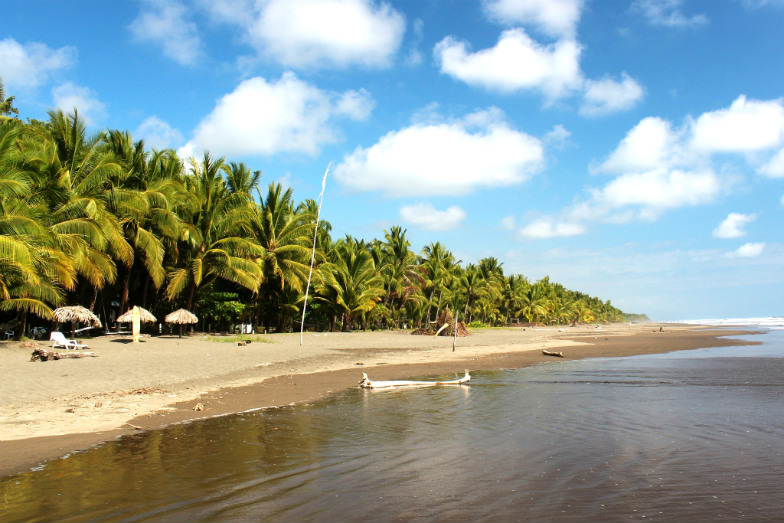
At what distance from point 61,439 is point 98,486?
242 centimetres

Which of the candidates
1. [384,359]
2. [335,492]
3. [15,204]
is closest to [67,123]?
[15,204]

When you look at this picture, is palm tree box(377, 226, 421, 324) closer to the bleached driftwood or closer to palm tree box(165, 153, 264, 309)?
palm tree box(165, 153, 264, 309)

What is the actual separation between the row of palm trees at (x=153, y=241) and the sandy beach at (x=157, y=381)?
11.7 ft

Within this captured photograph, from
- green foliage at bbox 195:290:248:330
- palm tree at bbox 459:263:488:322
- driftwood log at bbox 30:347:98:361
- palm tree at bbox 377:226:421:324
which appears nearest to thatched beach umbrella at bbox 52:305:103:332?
driftwood log at bbox 30:347:98:361

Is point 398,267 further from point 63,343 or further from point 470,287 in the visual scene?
point 63,343

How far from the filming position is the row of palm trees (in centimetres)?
1883

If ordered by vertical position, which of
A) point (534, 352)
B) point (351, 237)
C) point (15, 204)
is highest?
point (351, 237)

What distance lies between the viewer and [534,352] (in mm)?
27672

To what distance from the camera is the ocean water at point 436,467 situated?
520cm

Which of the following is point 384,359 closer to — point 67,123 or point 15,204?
point 15,204

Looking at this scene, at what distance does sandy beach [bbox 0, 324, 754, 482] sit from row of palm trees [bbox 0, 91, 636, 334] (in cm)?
356

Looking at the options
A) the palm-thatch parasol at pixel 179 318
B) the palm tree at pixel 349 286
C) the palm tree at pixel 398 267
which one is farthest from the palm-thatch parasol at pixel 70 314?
the palm tree at pixel 398 267

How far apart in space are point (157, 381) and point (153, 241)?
1351 cm

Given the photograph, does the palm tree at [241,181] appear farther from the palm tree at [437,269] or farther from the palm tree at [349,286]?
the palm tree at [437,269]
